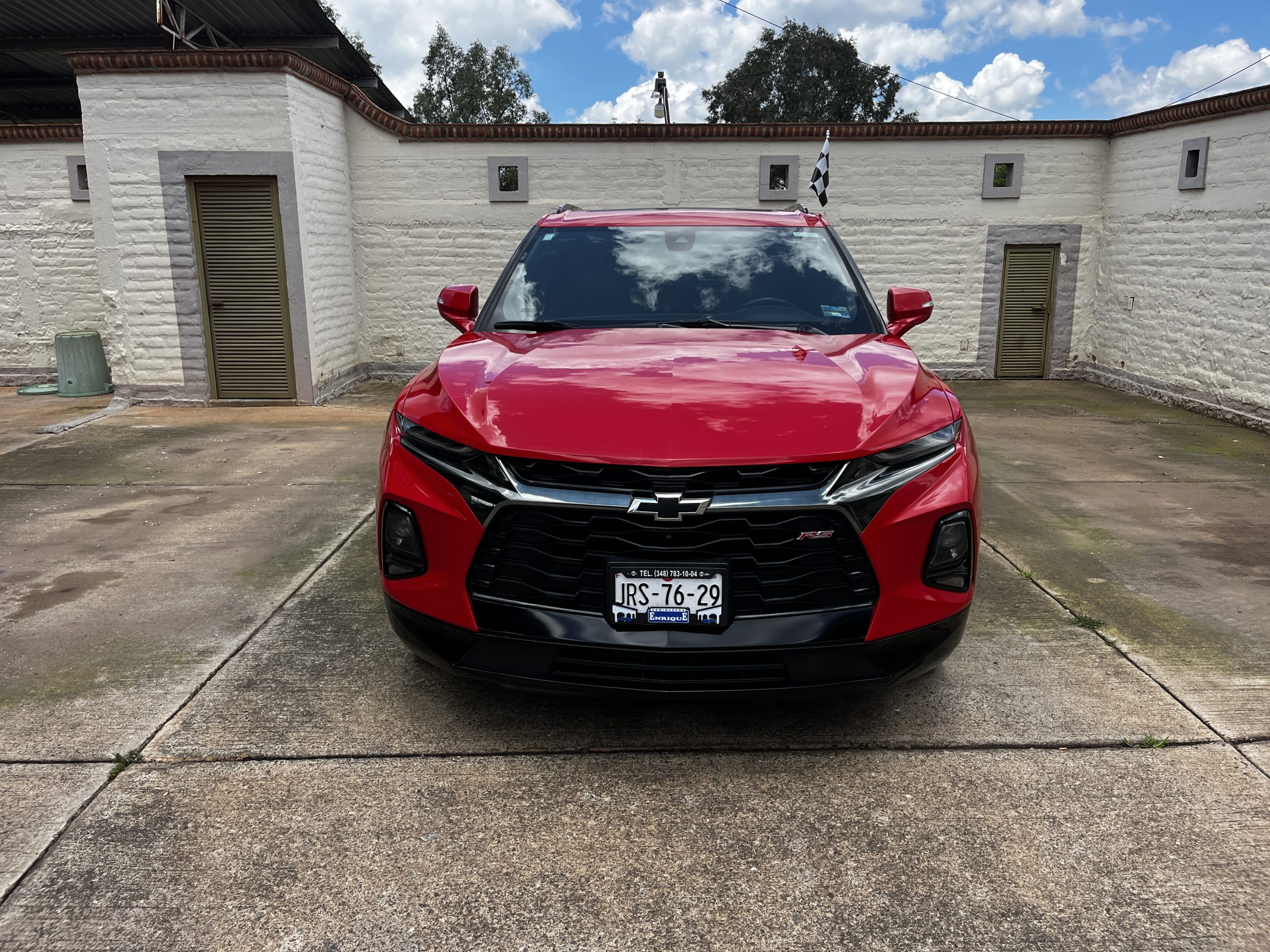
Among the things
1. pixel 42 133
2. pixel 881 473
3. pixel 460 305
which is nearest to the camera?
pixel 881 473

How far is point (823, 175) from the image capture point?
10703 millimetres

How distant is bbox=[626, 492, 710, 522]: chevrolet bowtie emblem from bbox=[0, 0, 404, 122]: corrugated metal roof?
1122cm

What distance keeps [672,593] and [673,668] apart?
0.65 feet

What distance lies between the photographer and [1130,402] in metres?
10.1

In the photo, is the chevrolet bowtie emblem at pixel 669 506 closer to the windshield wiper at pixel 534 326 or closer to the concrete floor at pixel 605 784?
the concrete floor at pixel 605 784

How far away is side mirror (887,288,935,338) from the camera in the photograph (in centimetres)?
358

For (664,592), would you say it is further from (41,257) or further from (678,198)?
(41,257)

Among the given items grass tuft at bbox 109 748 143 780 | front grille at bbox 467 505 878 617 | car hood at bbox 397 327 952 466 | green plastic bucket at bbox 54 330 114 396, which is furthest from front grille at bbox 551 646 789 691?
green plastic bucket at bbox 54 330 114 396

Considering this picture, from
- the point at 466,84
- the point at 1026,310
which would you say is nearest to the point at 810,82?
the point at 466,84

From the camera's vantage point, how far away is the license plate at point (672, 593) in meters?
2.32

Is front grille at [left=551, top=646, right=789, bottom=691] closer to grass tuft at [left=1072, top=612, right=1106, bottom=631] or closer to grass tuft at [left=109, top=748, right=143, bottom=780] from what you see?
grass tuft at [left=109, top=748, right=143, bottom=780]

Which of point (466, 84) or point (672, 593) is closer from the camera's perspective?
point (672, 593)

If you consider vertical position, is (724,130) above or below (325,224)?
above

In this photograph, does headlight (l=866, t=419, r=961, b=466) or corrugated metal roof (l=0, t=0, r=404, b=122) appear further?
corrugated metal roof (l=0, t=0, r=404, b=122)
